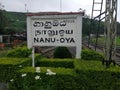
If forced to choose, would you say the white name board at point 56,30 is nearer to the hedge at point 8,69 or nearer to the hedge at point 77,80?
the hedge at point 8,69

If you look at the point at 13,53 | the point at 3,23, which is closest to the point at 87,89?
the point at 13,53

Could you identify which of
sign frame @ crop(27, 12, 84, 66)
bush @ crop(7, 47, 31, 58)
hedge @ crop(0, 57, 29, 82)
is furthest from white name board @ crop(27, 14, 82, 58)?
hedge @ crop(0, 57, 29, 82)

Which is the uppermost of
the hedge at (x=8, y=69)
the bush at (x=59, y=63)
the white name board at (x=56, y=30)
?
the white name board at (x=56, y=30)

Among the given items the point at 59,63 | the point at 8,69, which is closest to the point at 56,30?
the point at 59,63

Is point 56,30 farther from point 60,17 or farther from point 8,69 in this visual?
point 8,69

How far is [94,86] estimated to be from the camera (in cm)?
745

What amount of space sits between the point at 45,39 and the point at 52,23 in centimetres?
56

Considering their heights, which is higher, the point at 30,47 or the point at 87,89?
the point at 30,47

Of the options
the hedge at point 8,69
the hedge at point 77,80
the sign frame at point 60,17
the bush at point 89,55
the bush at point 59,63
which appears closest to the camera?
the hedge at point 77,80

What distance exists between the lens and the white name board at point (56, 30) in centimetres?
970

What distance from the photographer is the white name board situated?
9703 millimetres

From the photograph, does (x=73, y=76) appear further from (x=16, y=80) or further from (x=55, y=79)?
(x=16, y=80)

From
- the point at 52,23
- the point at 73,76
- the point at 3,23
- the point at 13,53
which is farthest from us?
the point at 3,23

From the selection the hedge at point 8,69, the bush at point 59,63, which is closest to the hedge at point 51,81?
the hedge at point 8,69
